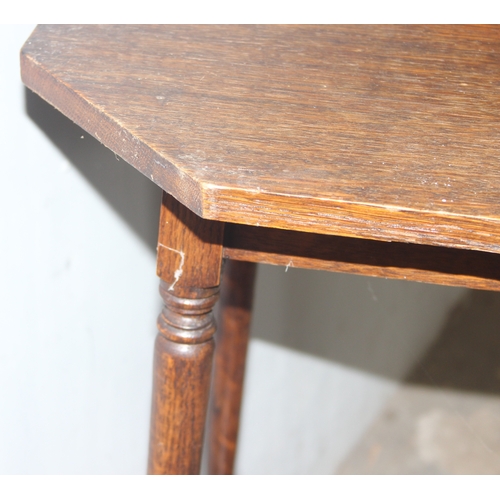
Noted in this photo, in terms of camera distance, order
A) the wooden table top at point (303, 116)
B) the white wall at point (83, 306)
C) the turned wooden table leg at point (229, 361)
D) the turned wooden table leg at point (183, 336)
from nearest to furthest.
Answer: the wooden table top at point (303, 116) → the turned wooden table leg at point (183, 336) → the white wall at point (83, 306) → the turned wooden table leg at point (229, 361)

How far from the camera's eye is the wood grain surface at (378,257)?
381mm

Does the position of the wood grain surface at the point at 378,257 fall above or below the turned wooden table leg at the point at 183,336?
above

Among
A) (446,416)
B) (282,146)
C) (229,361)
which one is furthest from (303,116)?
(446,416)

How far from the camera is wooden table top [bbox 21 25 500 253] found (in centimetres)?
29

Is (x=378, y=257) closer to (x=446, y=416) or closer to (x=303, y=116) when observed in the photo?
(x=303, y=116)

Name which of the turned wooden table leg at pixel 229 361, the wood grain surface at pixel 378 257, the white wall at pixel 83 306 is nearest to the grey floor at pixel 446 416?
the white wall at pixel 83 306

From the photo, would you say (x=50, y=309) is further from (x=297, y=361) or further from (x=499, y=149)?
(x=297, y=361)

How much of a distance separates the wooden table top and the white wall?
0.10 m

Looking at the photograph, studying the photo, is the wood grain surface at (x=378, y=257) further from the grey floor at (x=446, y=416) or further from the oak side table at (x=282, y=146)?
the grey floor at (x=446, y=416)

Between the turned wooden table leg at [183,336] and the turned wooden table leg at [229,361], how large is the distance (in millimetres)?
258

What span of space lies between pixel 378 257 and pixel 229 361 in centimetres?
42

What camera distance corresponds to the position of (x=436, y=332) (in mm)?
1137

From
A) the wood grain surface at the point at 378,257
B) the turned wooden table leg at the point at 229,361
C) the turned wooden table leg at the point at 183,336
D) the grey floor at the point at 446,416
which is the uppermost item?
the wood grain surface at the point at 378,257

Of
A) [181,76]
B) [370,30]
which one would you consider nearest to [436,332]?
[370,30]
